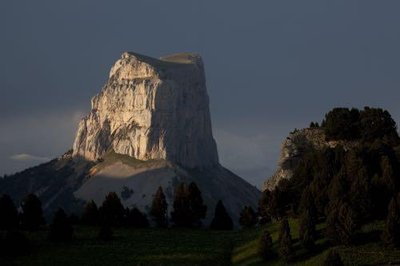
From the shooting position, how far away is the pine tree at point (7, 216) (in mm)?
91688

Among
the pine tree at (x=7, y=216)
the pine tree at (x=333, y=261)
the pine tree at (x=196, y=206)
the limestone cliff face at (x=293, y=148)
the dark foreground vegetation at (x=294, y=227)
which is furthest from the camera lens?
the pine tree at (x=196, y=206)

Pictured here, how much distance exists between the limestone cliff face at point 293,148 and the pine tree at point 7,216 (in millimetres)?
33476

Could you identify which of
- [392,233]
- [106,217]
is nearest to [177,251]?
[392,233]

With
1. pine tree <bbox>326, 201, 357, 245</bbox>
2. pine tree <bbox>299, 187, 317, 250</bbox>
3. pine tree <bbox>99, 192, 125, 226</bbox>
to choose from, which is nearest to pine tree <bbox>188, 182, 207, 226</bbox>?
pine tree <bbox>99, 192, 125, 226</bbox>

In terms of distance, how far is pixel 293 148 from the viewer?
4026 inches

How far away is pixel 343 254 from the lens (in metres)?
58.2

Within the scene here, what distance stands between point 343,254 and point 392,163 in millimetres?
21005

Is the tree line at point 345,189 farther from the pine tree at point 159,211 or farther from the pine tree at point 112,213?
the pine tree at point 112,213

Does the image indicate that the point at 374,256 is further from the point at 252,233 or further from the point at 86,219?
the point at 86,219

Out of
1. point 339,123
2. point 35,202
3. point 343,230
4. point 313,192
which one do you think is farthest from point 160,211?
point 343,230

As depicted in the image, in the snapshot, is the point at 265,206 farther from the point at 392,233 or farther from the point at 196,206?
the point at 392,233

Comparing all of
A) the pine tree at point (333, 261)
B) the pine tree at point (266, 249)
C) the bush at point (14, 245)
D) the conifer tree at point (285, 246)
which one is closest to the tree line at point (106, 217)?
the bush at point (14, 245)

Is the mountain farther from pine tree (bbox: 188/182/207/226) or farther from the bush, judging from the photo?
the bush

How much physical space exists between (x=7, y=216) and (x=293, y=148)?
1512 inches
